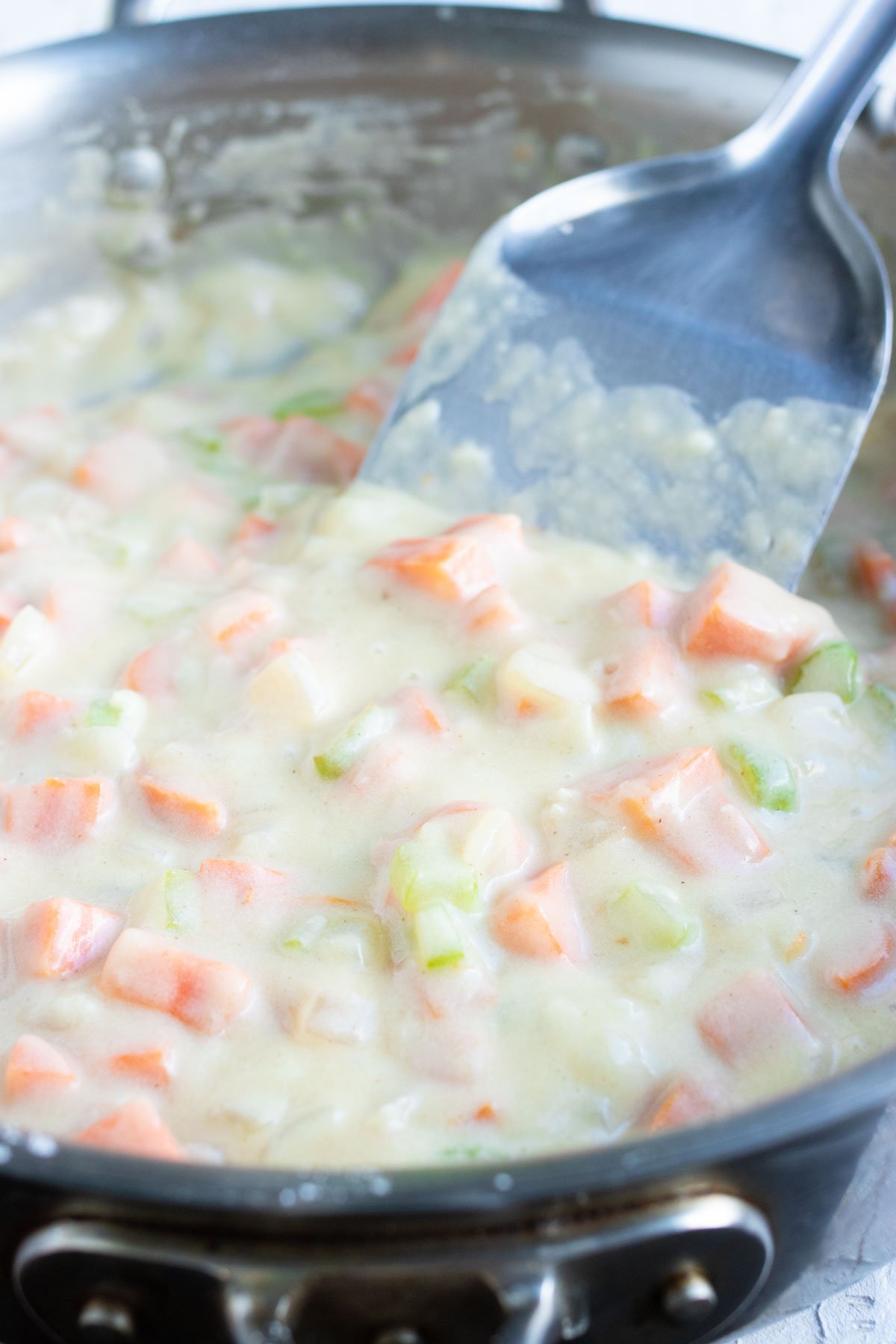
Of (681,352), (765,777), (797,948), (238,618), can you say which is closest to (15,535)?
(238,618)

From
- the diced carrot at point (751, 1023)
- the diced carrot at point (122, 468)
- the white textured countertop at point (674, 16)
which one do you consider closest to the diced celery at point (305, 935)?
the diced carrot at point (751, 1023)

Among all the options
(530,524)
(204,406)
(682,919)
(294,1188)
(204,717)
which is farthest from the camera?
(204,406)

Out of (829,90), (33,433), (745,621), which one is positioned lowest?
(33,433)

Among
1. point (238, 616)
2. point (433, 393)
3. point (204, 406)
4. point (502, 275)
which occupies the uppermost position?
point (502, 275)

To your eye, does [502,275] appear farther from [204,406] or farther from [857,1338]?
[857,1338]

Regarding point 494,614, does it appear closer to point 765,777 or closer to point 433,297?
point 765,777

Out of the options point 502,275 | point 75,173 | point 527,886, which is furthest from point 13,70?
point 527,886

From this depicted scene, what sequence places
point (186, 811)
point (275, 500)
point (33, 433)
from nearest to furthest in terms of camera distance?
point (186, 811)
point (275, 500)
point (33, 433)
